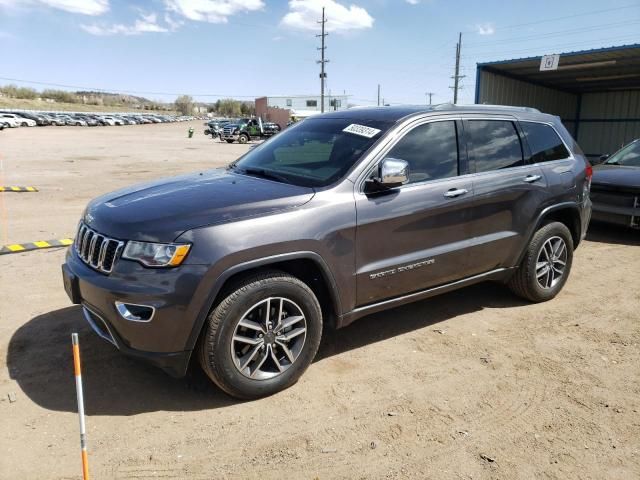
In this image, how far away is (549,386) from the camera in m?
3.53

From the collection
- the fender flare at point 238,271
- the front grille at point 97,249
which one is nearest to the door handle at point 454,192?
the fender flare at point 238,271

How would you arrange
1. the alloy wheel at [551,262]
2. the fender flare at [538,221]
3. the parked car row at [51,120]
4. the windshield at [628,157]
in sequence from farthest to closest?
the parked car row at [51,120], the windshield at [628,157], the alloy wheel at [551,262], the fender flare at [538,221]

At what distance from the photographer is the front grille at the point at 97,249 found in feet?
10.1

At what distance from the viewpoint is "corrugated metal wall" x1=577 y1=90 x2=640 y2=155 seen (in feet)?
75.3

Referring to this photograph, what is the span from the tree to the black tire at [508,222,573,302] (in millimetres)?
167775

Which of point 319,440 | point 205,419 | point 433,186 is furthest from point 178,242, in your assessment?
point 433,186

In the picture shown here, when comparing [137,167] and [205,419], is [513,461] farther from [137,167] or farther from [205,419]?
[137,167]

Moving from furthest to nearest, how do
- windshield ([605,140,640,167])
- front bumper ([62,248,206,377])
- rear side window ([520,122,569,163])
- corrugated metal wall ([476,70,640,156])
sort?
corrugated metal wall ([476,70,640,156]), windshield ([605,140,640,167]), rear side window ([520,122,569,163]), front bumper ([62,248,206,377])

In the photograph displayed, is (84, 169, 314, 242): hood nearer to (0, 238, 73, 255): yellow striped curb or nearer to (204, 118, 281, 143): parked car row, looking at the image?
(0, 238, 73, 255): yellow striped curb

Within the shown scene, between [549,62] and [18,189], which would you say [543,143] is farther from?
[549,62]

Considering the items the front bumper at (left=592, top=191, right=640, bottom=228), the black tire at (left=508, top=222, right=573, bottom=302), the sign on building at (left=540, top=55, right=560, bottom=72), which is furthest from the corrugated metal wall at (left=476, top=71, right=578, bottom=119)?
the black tire at (left=508, top=222, right=573, bottom=302)

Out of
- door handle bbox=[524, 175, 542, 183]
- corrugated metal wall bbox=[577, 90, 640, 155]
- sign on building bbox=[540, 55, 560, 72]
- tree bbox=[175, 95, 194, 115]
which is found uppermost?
tree bbox=[175, 95, 194, 115]

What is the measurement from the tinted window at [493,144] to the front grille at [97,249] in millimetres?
2849

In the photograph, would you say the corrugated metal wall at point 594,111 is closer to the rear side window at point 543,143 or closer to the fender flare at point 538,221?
the rear side window at point 543,143
